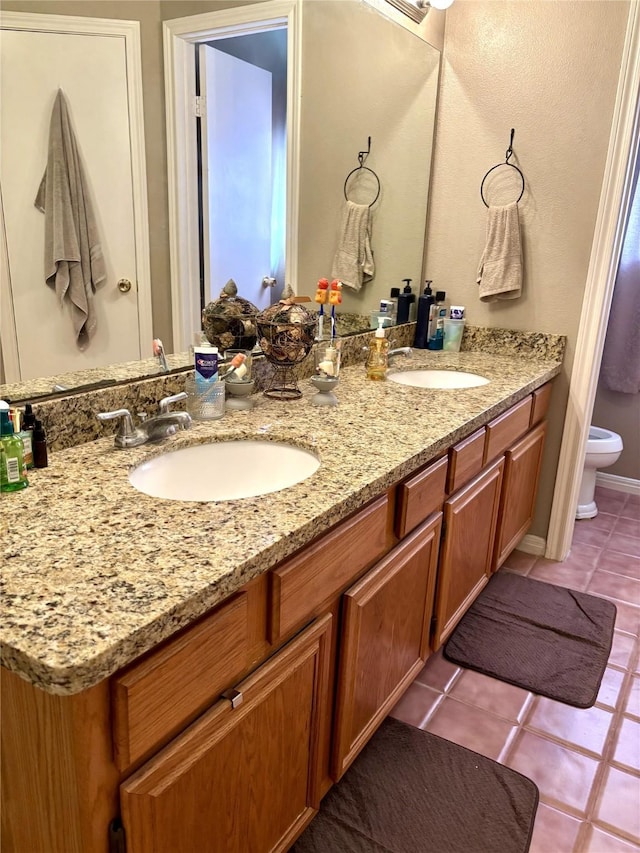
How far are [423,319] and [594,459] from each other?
1143 millimetres

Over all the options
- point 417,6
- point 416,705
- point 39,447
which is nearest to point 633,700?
point 416,705

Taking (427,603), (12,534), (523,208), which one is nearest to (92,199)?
(12,534)

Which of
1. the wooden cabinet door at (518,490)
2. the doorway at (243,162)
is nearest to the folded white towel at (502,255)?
the wooden cabinet door at (518,490)

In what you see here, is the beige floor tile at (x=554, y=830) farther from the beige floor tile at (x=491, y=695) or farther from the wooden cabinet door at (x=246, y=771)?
the wooden cabinet door at (x=246, y=771)

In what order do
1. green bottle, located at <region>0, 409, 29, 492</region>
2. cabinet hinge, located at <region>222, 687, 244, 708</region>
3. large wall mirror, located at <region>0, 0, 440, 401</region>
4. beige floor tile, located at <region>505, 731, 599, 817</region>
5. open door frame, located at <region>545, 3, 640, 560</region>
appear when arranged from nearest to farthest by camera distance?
cabinet hinge, located at <region>222, 687, 244, 708</region> < green bottle, located at <region>0, 409, 29, 492</region> < large wall mirror, located at <region>0, 0, 440, 401</region> < beige floor tile, located at <region>505, 731, 599, 817</region> < open door frame, located at <region>545, 3, 640, 560</region>

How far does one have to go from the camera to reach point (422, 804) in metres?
1.46

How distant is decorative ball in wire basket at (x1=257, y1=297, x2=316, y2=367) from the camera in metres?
1.65

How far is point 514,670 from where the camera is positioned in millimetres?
1953

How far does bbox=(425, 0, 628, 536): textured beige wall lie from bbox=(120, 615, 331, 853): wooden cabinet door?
1.75 m

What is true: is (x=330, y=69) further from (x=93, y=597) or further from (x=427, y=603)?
(x=93, y=597)

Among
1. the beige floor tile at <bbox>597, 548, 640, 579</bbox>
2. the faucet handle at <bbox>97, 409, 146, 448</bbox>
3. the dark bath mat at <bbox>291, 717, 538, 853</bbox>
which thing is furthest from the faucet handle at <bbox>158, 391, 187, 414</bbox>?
the beige floor tile at <bbox>597, 548, 640, 579</bbox>

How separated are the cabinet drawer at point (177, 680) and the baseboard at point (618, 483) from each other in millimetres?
3146

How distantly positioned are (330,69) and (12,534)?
167 cm

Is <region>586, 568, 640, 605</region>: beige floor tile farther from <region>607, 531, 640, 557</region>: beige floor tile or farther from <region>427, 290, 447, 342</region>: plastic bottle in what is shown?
<region>427, 290, 447, 342</region>: plastic bottle
